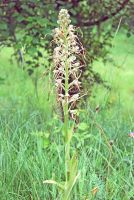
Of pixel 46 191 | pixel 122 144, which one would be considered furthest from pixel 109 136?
pixel 46 191

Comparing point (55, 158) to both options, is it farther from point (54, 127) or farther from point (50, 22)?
point (50, 22)

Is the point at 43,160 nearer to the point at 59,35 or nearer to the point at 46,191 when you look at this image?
the point at 46,191

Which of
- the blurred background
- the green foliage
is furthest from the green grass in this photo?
the green foliage

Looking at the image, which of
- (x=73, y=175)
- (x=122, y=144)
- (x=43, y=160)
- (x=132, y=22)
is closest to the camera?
(x=73, y=175)

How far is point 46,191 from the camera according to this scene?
263cm

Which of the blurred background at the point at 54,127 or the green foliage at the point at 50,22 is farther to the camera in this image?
the green foliage at the point at 50,22

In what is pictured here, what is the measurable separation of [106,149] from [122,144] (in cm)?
23

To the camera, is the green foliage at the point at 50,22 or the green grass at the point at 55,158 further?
the green foliage at the point at 50,22

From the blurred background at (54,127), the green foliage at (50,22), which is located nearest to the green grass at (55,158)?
the blurred background at (54,127)

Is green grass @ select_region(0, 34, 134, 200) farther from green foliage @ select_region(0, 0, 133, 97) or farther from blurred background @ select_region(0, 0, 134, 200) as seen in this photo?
green foliage @ select_region(0, 0, 133, 97)

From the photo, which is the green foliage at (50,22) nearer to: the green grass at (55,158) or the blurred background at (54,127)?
the blurred background at (54,127)

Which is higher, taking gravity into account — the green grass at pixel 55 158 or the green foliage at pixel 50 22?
the green foliage at pixel 50 22

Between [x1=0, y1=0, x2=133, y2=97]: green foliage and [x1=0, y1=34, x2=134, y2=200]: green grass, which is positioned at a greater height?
[x1=0, y1=0, x2=133, y2=97]: green foliage

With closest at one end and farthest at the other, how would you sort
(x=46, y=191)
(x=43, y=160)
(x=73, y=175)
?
1. (x=73, y=175)
2. (x=46, y=191)
3. (x=43, y=160)
